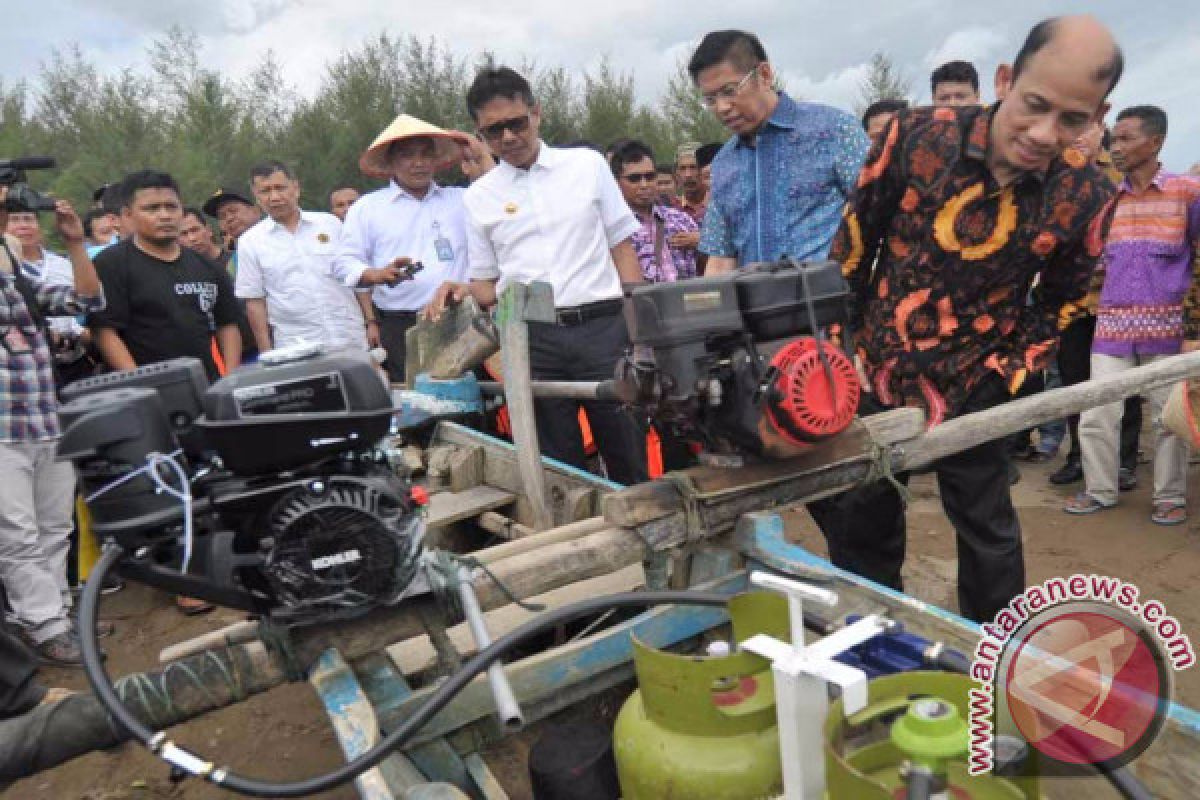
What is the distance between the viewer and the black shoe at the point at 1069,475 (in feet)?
17.0

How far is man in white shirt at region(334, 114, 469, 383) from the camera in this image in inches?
191

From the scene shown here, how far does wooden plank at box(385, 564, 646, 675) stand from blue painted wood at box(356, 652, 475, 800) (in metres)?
0.16

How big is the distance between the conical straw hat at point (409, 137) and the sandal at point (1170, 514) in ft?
14.3


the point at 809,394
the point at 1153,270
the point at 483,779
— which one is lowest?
the point at 483,779

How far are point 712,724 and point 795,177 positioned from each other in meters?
2.34

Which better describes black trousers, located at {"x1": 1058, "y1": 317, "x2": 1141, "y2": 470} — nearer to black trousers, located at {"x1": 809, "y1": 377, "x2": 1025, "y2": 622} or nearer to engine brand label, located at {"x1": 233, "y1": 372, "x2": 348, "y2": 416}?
black trousers, located at {"x1": 809, "y1": 377, "x2": 1025, "y2": 622}

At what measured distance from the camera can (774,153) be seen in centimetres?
324

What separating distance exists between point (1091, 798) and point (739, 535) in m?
0.84

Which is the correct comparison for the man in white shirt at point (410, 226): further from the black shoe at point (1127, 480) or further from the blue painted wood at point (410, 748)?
the black shoe at point (1127, 480)

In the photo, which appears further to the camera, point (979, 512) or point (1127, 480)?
point (1127, 480)

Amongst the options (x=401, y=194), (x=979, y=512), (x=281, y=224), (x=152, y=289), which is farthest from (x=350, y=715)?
(x=281, y=224)

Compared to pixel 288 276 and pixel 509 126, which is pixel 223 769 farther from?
pixel 288 276

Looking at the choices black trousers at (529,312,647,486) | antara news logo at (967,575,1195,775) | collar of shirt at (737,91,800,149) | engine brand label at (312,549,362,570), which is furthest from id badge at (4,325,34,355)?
antara news logo at (967,575,1195,775)

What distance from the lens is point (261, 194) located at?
205 inches
